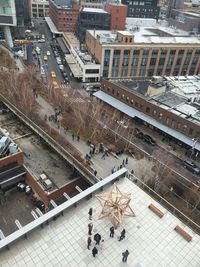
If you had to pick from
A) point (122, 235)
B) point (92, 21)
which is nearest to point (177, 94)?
point (122, 235)

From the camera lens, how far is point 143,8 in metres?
156

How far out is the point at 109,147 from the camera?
52.0 metres

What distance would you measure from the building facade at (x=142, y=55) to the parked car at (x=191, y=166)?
4971cm

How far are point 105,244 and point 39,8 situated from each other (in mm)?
192230

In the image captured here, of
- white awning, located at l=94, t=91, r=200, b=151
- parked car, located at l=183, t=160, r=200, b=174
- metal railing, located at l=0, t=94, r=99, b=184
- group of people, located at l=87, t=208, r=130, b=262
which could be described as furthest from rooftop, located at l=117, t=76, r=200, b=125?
group of people, located at l=87, t=208, r=130, b=262

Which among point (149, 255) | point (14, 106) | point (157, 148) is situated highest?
point (149, 255)

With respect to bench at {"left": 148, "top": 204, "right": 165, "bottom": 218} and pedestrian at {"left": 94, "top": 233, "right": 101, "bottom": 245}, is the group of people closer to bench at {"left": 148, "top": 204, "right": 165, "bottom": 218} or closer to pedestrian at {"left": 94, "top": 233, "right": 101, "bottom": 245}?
pedestrian at {"left": 94, "top": 233, "right": 101, "bottom": 245}

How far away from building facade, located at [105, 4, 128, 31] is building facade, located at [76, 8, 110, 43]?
1861mm

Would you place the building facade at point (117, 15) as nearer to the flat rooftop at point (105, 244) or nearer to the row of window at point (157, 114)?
the row of window at point (157, 114)

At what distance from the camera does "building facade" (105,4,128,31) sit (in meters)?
113

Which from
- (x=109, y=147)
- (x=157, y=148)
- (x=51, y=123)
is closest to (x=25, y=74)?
(x=51, y=123)

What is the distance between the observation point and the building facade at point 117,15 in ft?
369

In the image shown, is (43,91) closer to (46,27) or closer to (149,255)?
(149,255)

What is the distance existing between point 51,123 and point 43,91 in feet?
57.0
